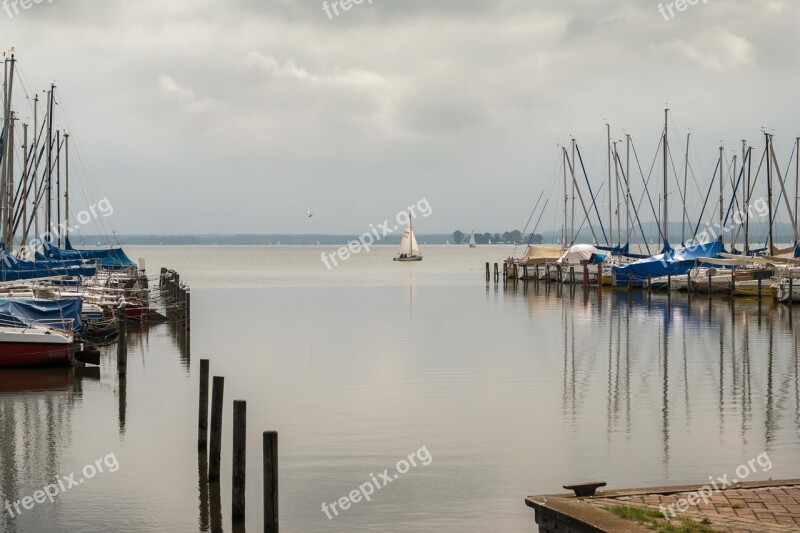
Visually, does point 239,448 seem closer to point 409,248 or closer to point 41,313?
point 41,313

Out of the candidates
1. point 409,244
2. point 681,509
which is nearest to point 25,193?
point 681,509

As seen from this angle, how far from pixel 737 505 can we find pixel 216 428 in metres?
9.91

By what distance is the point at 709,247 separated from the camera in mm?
77125

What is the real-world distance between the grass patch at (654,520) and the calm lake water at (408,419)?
4367 millimetres

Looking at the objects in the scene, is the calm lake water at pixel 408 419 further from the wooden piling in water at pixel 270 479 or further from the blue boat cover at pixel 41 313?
the wooden piling in water at pixel 270 479

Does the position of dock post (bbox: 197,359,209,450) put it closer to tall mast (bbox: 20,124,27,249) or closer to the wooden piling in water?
the wooden piling in water

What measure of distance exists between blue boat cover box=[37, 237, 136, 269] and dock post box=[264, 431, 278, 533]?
4555 centimetres

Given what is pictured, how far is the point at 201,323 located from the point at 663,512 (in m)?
44.6

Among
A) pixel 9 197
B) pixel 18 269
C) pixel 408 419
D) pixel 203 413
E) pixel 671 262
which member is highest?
pixel 9 197

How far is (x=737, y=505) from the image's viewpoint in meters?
14.0

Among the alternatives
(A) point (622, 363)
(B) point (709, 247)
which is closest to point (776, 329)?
(A) point (622, 363)

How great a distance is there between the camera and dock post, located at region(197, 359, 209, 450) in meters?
22.1

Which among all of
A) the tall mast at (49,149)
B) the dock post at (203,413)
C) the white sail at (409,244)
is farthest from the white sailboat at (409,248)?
the dock post at (203,413)

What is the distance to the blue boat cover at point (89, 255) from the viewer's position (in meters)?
59.0
